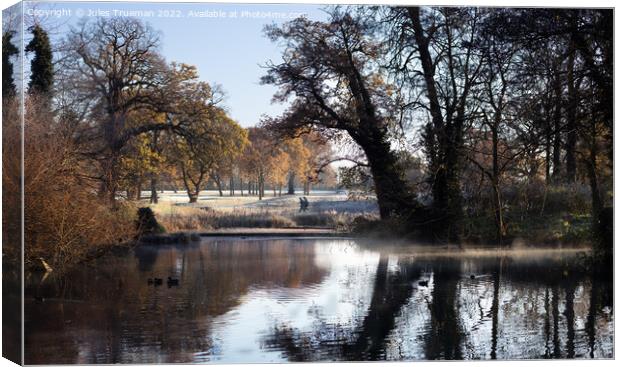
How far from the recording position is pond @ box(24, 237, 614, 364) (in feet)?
32.9

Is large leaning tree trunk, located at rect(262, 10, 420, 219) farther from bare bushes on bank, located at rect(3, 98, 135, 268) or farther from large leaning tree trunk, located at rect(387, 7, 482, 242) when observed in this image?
bare bushes on bank, located at rect(3, 98, 135, 268)

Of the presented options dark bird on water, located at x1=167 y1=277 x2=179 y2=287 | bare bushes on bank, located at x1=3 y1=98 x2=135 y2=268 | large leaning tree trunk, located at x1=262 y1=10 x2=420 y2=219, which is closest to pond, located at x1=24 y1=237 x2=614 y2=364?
dark bird on water, located at x1=167 y1=277 x2=179 y2=287

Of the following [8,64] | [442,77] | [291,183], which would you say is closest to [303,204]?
[291,183]

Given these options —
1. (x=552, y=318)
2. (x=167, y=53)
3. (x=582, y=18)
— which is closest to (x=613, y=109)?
(x=582, y=18)

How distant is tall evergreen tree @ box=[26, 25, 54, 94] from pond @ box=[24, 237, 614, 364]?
2.20m

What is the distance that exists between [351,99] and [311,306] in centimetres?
263

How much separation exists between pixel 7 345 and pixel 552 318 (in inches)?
243

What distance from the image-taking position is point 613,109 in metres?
11.2

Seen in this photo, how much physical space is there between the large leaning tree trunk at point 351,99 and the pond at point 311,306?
39.2 inches

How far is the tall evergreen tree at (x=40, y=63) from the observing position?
10258 mm

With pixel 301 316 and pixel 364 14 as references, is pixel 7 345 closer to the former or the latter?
pixel 301 316

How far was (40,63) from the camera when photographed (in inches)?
→ 409

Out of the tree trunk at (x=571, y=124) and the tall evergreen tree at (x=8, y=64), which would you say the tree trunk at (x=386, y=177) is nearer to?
the tree trunk at (x=571, y=124)

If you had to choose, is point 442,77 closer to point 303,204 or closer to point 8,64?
point 303,204
